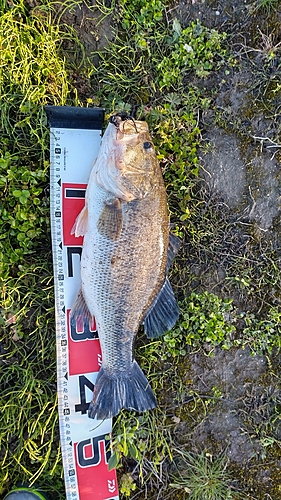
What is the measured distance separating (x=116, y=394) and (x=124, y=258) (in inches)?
36.8

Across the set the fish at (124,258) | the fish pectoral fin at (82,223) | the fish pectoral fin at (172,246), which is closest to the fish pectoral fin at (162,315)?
the fish at (124,258)

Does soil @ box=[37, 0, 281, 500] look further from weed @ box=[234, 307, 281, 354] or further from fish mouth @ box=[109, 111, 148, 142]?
fish mouth @ box=[109, 111, 148, 142]

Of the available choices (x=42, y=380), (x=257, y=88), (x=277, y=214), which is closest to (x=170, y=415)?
(x=42, y=380)

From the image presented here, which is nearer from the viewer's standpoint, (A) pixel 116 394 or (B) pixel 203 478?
(A) pixel 116 394

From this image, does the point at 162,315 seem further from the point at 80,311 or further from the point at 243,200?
the point at 243,200

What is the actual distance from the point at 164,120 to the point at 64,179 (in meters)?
0.85

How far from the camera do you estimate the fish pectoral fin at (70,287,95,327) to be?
285 centimetres

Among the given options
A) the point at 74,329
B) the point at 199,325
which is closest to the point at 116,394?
the point at 74,329

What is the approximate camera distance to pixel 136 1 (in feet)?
10.0

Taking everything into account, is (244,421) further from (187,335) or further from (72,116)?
(72,116)

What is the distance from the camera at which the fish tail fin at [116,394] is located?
2807 mm

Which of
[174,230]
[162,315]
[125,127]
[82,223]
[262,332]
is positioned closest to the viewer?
[125,127]

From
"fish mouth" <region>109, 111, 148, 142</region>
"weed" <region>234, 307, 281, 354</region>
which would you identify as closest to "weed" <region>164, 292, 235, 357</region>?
"weed" <region>234, 307, 281, 354</region>

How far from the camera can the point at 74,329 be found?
294 centimetres
